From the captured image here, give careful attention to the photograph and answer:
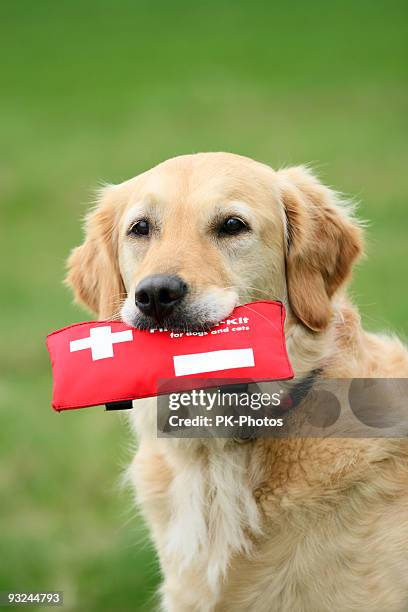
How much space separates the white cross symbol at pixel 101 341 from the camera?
12.4ft

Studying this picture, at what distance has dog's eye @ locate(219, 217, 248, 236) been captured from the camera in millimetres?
4277

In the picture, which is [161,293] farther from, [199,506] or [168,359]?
[199,506]

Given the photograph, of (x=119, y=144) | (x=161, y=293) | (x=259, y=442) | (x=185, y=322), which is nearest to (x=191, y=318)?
(x=185, y=322)

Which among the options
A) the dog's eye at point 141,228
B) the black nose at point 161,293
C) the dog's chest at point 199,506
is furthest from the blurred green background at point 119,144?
the black nose at point 161,293

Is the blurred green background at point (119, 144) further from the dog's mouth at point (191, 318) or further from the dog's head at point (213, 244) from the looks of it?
the dog's mouth at point (191, 318)

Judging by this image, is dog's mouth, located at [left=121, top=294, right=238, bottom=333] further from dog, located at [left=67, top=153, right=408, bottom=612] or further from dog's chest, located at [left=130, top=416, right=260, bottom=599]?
dog's chest, located at [left=130, top=416, right=260, bottom=599]

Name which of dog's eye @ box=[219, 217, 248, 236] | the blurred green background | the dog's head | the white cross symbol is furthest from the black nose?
the blurred green background

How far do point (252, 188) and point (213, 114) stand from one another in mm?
16942

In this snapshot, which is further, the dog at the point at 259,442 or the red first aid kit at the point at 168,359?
the dog at the point at 259,442

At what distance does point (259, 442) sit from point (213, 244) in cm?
87

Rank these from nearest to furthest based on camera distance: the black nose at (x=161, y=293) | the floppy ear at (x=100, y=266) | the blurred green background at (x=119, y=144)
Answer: the black nose at (x=161, y=293) < the floppy ear at (x=100, y=266) < the blurred green background at (x=119, y=144)

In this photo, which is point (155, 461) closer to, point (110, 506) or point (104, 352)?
point (104, 352)

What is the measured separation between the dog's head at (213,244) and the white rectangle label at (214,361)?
17cm

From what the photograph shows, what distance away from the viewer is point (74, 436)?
288 inches
